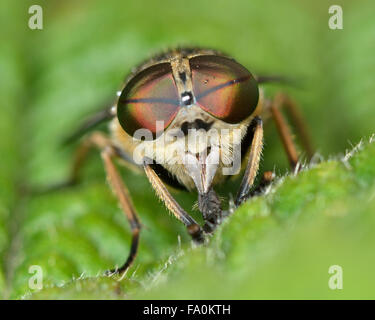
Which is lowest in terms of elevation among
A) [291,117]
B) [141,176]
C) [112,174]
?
[112,174]

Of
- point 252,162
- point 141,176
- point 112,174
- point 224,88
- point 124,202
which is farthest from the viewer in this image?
point 141,176

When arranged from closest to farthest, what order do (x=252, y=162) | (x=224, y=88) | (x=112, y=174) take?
(x=224, y=88) < (x=252, y=162) < (x=112, y=174)

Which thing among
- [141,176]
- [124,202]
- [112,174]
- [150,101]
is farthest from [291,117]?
[150,101]

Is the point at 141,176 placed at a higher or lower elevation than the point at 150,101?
higher

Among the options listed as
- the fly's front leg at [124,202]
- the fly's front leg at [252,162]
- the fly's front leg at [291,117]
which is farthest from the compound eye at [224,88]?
the fly's front leg at [124,202]

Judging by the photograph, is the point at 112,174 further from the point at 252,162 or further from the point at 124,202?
the point at 252,162

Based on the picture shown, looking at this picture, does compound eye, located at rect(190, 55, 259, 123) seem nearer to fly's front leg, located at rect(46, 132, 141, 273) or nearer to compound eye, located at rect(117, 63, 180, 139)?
compound eye, located at rect(117, 63, 180, 139)

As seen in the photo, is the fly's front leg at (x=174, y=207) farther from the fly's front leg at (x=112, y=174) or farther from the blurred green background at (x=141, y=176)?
the fly's front leg at (x=112, y=174)
